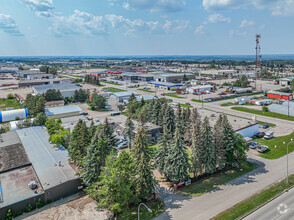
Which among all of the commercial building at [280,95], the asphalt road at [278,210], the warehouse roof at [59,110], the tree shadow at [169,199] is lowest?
the tree shadow at [169,199]

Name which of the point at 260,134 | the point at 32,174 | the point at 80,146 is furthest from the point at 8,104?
the point at 260,134

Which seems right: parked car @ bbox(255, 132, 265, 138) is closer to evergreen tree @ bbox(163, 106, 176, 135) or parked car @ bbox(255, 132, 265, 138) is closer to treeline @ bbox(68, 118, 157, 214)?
evergreen tree @ bbox(163, 106, 176, 135)

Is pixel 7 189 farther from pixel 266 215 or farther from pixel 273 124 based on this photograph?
pixel 273 124

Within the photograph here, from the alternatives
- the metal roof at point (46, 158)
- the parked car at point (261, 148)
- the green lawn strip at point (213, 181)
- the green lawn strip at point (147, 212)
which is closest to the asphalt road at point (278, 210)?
the green lawn strip at point (213, 181)

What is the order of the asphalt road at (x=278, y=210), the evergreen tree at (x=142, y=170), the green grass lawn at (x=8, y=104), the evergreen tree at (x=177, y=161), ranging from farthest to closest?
1. the green grass lawn at (x=8, y=104)
2. the evergreen tree at (x=177, y=161)
3. the evergreen tree at (x=142, y=170)
4. the asphalt road at (x=278, y=210)

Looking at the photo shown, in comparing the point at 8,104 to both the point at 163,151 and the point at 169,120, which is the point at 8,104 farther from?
the point at 163,151

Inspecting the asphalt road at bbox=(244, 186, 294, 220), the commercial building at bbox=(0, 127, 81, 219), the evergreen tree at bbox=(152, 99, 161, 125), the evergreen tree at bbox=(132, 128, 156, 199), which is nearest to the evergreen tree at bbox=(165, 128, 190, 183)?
the evergreen tree at bbox=(132, 128, 156, 199)

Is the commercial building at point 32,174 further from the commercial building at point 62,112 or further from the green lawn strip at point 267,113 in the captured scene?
the green lawn strip at point 267,113

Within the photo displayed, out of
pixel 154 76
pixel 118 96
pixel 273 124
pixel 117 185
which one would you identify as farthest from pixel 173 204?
pixel 154 76
